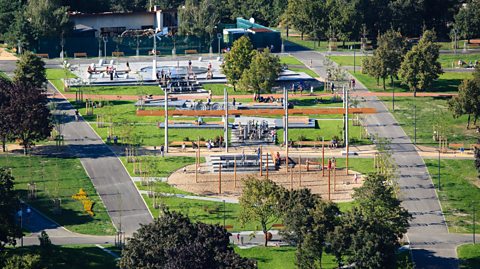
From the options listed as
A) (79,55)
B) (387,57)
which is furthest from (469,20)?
(79,55)

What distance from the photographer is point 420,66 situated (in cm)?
15075

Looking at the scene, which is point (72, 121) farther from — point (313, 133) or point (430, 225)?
point (430, 225)

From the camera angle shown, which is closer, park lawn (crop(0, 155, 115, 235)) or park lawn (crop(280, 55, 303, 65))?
park lawn (crop(0, 155, 115, 235))

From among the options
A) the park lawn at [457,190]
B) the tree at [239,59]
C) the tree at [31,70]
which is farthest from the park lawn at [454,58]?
the tree at [31,70]

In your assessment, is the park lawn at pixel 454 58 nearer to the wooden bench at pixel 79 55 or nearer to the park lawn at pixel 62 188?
the wooden bench at pixel 79 55

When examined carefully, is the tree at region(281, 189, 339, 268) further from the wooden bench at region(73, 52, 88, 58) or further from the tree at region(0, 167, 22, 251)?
the wooden bench at region(73, 52, 88, 58)

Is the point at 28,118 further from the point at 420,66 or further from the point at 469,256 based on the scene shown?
the point at 420,66

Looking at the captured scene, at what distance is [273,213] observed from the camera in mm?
98812

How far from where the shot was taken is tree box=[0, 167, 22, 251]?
91125 millimetres

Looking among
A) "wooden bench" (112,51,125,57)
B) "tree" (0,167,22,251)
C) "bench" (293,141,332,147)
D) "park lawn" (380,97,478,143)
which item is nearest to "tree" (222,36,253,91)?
"park lawn" (380,97,478,143)

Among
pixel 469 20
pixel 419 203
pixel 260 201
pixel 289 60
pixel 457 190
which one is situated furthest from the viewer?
pixel 469 20

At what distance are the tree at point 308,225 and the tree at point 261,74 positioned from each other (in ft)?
177

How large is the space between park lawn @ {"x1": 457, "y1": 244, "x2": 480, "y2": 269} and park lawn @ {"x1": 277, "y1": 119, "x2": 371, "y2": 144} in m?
33.6

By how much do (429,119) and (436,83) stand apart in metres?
20.3
